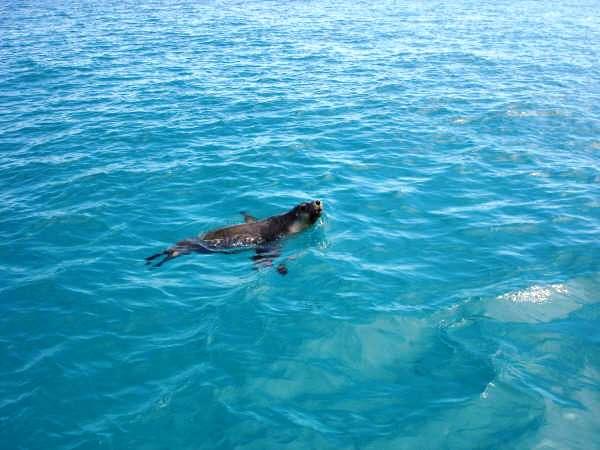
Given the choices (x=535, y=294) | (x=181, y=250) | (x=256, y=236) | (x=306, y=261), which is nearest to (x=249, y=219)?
(x=256, y=236)

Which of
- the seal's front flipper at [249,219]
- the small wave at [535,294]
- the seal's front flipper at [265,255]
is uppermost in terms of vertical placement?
the seal's front flipper at [249,219]

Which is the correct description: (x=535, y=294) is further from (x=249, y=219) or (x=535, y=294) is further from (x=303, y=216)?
(x=249, y=219)

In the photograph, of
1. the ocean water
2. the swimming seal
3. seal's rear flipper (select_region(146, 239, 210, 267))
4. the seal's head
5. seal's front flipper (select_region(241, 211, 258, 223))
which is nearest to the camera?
the ocean water

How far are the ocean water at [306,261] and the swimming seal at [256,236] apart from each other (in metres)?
0.40

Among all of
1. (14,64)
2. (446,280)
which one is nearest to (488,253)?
(446,280)

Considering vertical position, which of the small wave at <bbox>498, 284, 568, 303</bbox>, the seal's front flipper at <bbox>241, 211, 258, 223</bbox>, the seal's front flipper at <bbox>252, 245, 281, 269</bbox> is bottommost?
the seal's front flipper at <bbox>252, 245, 281, 269</bbox>

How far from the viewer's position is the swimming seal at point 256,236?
12.4 meters

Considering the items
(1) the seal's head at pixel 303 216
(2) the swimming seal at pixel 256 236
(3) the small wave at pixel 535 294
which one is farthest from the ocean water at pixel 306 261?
(2) the swimming seal at pixel 256 236

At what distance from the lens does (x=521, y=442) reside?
7535mm

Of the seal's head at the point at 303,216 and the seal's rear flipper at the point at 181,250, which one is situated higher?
the seal's head at the point at 303,216

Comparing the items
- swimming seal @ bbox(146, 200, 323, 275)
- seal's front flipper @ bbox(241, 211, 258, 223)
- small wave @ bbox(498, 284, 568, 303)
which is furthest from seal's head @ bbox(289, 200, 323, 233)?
small wave @ bbox(498, 284, 568, 303)

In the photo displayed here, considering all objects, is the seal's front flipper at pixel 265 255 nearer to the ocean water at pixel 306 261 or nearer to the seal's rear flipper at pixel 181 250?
the ocean water at pixel 306 261

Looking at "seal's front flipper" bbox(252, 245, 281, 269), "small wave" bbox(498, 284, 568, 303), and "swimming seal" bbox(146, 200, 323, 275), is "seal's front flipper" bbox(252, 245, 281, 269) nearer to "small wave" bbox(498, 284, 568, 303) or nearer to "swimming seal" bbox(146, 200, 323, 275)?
"swimming seal" bbox(146, 200, 323, 275)

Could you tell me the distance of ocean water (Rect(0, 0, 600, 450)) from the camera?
8.12m
